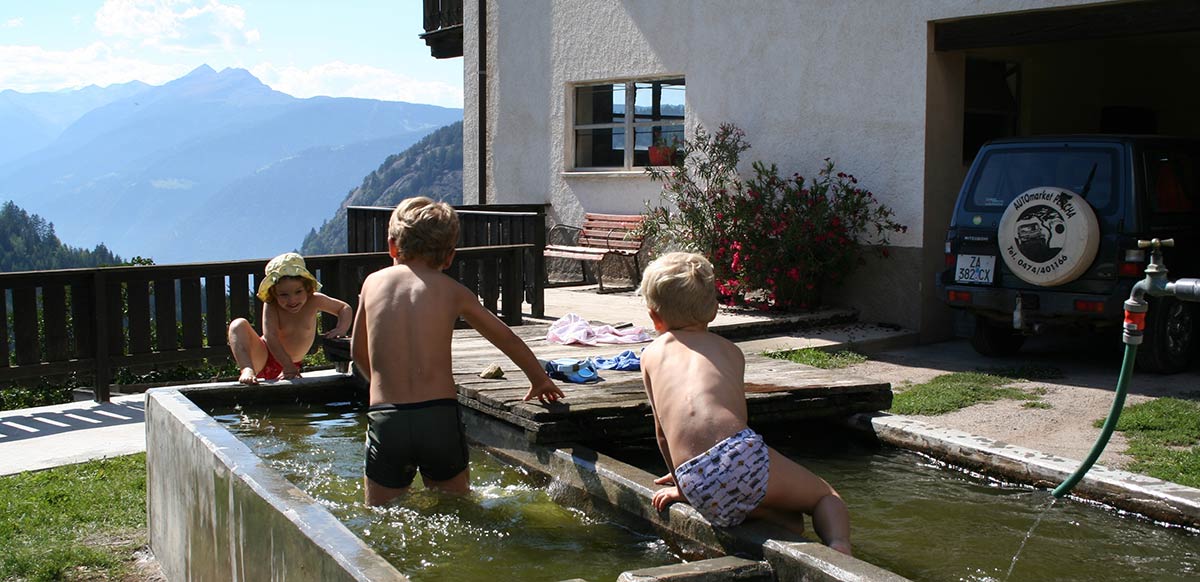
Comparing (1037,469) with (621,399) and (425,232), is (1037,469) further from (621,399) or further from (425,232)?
(425,232)

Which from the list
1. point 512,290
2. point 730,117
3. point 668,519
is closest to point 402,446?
point 668,519

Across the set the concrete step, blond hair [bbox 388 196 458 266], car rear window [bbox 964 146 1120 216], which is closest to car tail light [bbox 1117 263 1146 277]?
car rear window [bbox 964 146 1120 216]

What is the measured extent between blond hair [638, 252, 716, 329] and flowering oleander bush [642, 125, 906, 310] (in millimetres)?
7382

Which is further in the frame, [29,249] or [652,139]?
[29,249]

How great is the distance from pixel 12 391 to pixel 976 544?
861 cm

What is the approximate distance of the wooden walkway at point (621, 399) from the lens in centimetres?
562

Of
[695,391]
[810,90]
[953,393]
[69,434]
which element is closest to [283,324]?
[69,434]

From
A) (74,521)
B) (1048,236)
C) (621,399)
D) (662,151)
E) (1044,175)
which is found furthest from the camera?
(662,151)

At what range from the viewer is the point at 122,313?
852cm

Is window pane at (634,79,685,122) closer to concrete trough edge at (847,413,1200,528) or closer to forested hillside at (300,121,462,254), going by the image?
concrete trough edge at (847,413,1200,528)

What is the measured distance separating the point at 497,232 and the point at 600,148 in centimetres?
303

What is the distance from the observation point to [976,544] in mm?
4840

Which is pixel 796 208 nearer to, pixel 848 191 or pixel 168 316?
pixel 848 191

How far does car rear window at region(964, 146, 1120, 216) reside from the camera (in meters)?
9.05
